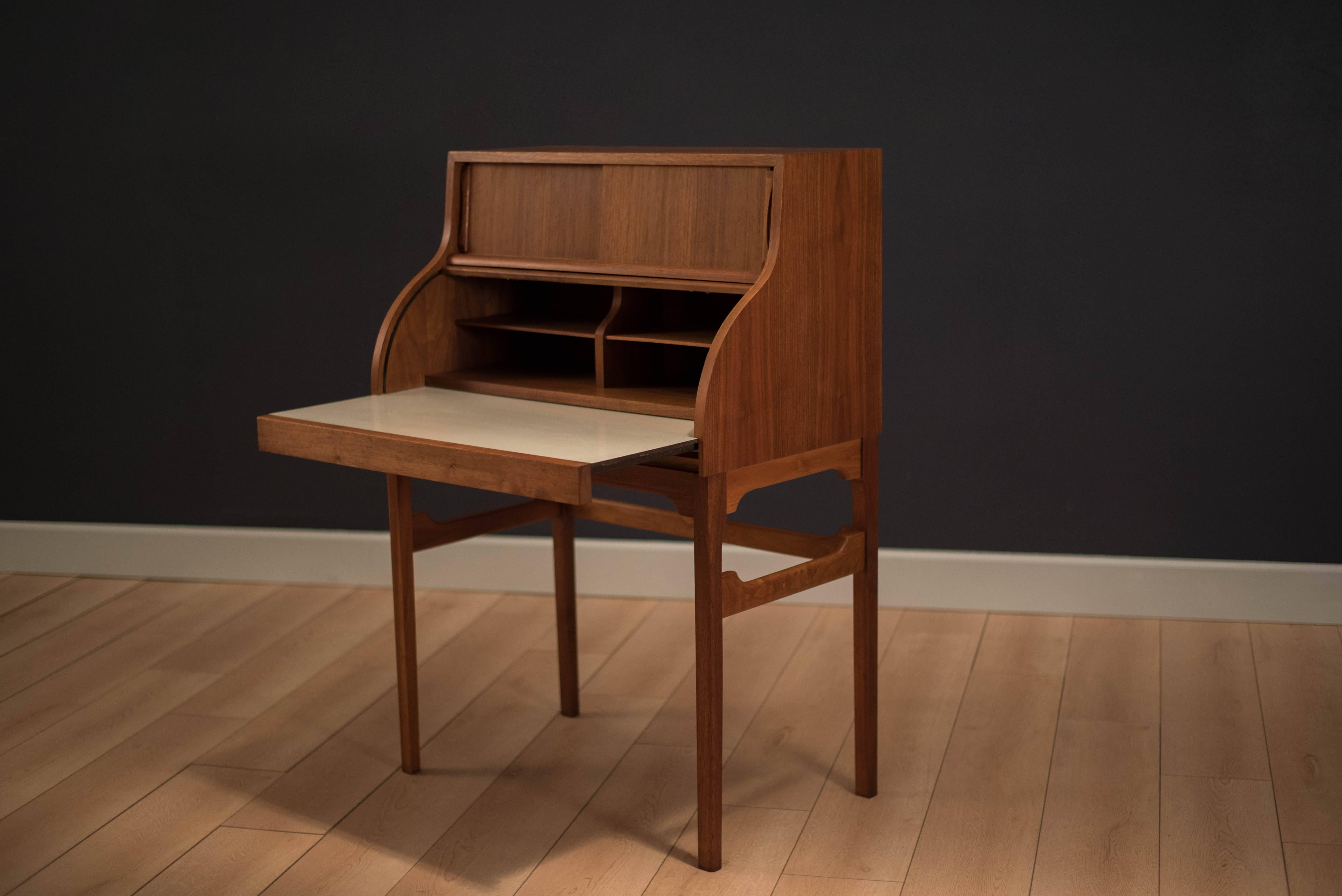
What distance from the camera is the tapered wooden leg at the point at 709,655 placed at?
229cm

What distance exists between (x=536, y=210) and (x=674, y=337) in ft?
1.42

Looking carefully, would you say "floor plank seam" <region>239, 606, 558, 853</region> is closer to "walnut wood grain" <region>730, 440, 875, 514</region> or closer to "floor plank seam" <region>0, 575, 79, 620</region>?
"walnut wood grain" <region>730, 440, 875, 514</region>

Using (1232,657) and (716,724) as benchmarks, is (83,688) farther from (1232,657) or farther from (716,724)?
(1232,657)

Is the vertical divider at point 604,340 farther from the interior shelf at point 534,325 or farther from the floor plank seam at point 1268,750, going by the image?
the floor plank seam at point 1268,750


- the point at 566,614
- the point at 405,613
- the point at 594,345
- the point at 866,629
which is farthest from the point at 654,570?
the point at 866,629

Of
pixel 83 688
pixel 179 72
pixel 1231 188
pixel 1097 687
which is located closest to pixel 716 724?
pixel 1097 687

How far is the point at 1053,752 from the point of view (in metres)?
2.86

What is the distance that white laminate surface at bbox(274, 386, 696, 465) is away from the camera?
85.9 inches

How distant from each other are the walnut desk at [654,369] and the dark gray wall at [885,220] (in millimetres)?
1045

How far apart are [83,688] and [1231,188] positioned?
305 centimetres

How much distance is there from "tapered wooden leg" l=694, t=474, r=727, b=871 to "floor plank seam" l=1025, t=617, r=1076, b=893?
544mm

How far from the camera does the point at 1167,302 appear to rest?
3.47 metres

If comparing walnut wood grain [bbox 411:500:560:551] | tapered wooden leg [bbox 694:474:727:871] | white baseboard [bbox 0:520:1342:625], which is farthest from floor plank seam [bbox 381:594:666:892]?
walnut wood grain [bbox 411:500:560:551]

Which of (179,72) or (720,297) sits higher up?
(179,72)
